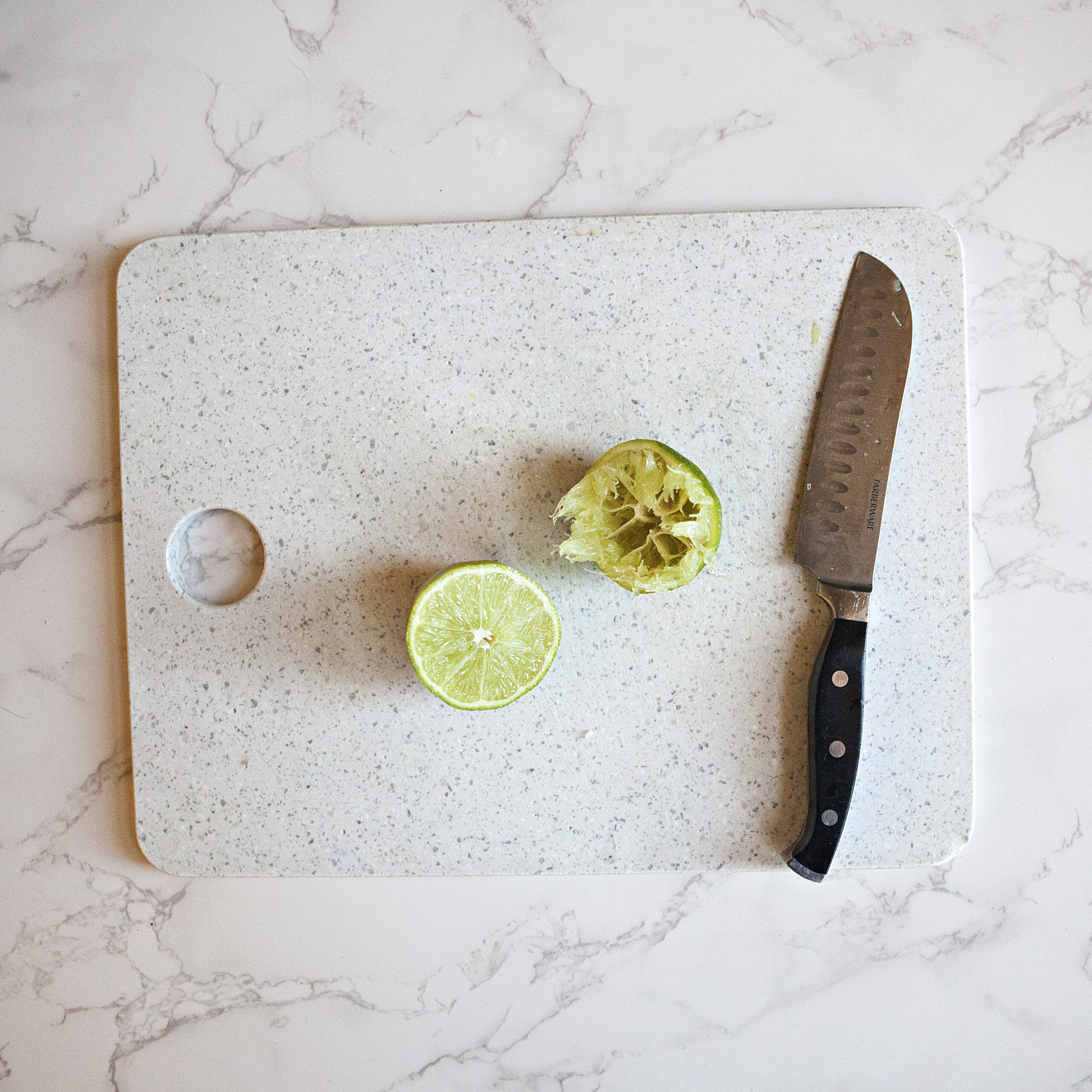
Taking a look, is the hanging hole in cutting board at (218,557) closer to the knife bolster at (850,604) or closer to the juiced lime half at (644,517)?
the juiced lime half at (644,517)

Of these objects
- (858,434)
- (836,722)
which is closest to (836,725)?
(836,722)

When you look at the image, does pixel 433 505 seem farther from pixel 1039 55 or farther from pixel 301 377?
pixel 1039 55

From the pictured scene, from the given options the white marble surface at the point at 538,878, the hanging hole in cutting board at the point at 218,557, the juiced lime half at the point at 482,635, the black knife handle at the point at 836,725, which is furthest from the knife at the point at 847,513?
the hanging hole in cutting board at the point at 218,557

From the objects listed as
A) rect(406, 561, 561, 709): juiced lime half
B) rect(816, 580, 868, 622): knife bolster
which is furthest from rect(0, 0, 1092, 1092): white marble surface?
rect(406, 561, 561, 709): juiced lime half

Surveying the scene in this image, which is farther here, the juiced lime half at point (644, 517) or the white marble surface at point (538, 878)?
the white marble surface at point (538, 878)

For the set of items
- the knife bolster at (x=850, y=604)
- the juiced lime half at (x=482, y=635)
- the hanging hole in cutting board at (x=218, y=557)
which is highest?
the knife bolster at (x=850, y=604)

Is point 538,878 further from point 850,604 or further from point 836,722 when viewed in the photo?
point 850,604

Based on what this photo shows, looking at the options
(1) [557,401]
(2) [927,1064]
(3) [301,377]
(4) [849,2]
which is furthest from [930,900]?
(4) [849,2]
